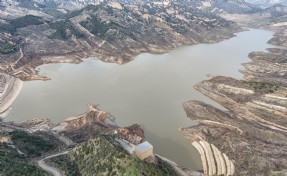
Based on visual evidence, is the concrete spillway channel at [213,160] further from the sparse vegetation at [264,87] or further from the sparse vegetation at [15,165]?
the sparse vegetation at [264,87]

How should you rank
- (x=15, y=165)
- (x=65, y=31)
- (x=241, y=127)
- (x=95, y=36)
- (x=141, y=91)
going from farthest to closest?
(x=95, y=36) < (x=65, y=31) < (x=141, y=91) < (x=241, y=127) < (x=15, y=165)

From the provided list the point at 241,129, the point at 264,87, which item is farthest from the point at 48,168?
the point at 264,87

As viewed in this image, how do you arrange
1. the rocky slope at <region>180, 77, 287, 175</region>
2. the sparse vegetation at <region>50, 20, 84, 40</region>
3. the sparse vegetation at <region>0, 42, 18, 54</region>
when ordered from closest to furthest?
the rocky slope at <region>180, 77, 287, 175</region> → the sparse vegetation at <region>0, 42, 18, 54</region> → the sparse vegetation at <region>50, 20, 84, 40</region>

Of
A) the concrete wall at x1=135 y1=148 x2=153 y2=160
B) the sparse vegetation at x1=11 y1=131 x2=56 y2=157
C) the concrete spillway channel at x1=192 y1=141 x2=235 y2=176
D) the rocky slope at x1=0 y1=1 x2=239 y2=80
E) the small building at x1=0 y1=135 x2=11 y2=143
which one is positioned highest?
the concrete wall at x1=135 y1=148 x2=153 y2=160

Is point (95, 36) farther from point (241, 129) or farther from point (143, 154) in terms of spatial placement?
point (143, 154)

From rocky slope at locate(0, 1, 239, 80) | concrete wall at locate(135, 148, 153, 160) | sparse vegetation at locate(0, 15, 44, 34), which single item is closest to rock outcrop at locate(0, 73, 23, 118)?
rocky slope at locate(0, 1, 239, 80)

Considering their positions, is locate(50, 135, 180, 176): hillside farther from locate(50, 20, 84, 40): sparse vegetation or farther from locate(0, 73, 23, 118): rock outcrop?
locate(50, 20, 84, 40): sparse vegetation
